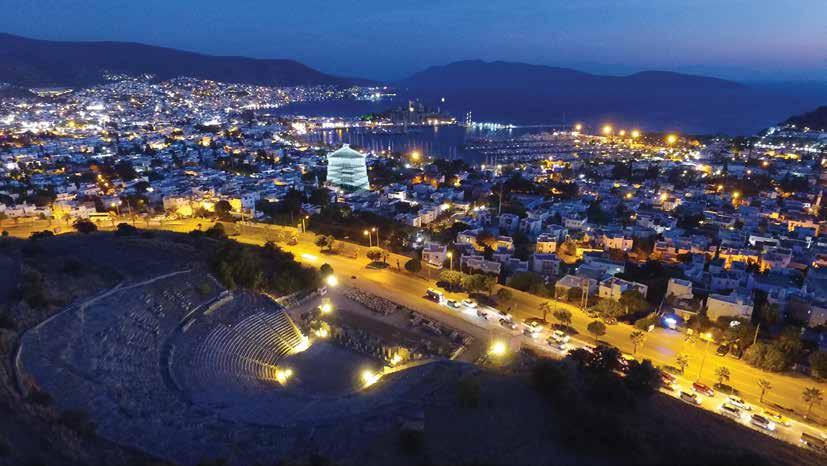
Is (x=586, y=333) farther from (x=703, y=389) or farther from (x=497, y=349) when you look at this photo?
(x=703, y=389)

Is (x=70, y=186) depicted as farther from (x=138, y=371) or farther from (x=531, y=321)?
(x=531, y=321)

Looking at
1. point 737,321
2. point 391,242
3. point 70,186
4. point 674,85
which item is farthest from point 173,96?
point 674,85

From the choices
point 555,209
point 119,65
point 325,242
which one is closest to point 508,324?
point 325,242

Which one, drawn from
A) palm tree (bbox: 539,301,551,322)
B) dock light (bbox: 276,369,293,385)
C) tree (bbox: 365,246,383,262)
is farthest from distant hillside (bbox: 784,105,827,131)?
dock light (bbox: 276,369,293,385)

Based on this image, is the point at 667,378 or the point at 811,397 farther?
the point at 667,378

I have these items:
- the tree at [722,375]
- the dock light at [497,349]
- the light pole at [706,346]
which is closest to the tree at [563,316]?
the dock light at [497,349]
